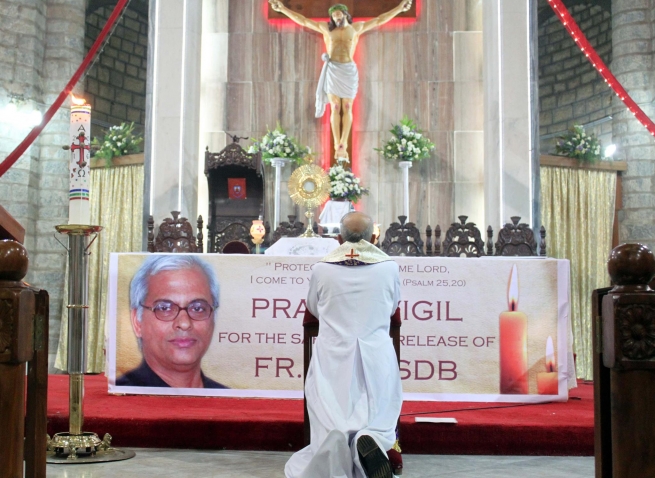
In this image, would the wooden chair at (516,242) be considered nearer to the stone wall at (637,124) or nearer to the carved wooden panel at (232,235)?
the carved wooden panel at (232,235)

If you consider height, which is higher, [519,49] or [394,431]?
[519,49]

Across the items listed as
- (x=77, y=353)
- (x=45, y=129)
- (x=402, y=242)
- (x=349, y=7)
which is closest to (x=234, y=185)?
(x=45, y=129)

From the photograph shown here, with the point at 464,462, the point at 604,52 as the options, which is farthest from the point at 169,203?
the point at 604,52

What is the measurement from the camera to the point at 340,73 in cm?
983

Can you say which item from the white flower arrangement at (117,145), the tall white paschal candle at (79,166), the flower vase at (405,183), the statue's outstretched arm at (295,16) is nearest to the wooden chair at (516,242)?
the flower vase at (405,183)

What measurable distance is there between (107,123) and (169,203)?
4187 millimetres

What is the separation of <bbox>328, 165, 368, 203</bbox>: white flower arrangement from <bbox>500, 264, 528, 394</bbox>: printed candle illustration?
146 inches

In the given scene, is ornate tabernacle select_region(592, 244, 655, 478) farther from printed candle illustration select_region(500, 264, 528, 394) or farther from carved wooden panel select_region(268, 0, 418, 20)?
carved wooden panel select_region(268, 0, 418, 20)

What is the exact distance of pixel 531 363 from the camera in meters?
5.59

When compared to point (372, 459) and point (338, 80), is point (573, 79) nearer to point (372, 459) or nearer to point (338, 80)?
point (338, 80)

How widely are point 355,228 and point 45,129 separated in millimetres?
7251

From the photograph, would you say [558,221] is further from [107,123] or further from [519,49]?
[107,123]

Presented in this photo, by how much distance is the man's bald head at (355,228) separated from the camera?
13.4ft

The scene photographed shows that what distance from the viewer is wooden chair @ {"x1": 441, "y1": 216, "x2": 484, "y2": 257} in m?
7.25
